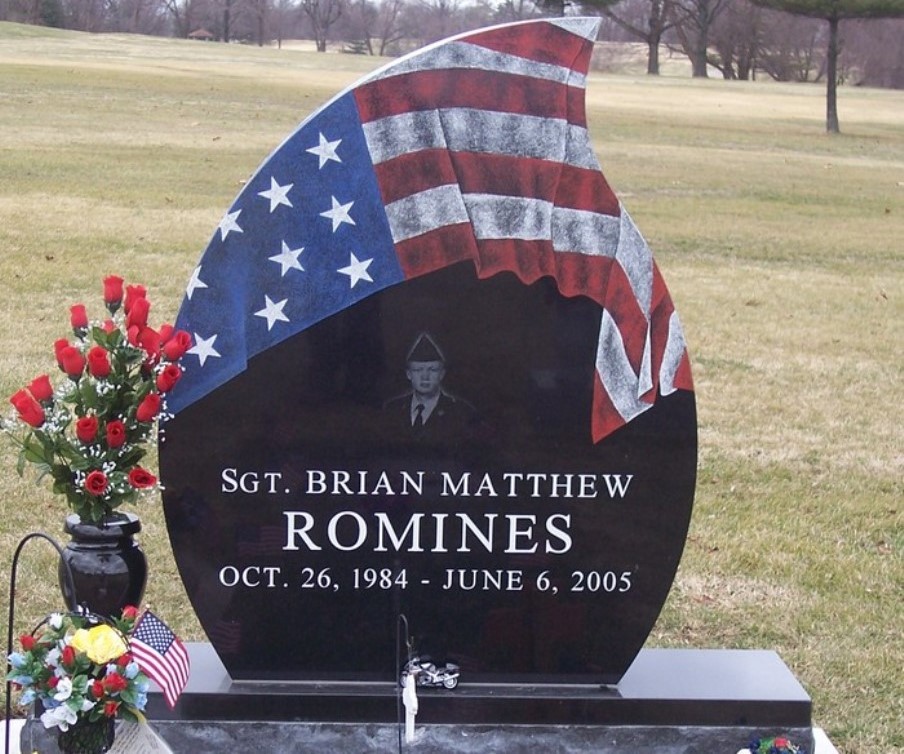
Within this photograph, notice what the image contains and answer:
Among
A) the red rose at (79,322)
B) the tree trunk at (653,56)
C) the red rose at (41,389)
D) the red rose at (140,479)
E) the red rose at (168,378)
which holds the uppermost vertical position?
the tree trunk at (653,56)

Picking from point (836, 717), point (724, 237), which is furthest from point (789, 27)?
point (836, 717)

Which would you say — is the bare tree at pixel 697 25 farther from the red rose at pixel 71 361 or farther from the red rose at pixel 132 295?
the red rose at pixel 71 361

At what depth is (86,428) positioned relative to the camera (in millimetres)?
3820

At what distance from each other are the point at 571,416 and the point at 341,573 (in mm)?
862

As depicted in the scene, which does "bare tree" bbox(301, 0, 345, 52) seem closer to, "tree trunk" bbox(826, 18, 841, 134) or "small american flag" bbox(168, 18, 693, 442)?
"tree trunk" bbox(826, 18, 841, 134)

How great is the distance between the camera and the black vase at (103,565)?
12.8ft

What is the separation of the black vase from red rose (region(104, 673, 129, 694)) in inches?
17.8

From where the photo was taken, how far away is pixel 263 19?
6625 centimetres

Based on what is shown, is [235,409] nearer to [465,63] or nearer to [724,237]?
[465,63]

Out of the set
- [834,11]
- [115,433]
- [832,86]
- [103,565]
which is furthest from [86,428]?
[834,11]

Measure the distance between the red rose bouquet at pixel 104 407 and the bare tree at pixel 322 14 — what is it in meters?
57.2

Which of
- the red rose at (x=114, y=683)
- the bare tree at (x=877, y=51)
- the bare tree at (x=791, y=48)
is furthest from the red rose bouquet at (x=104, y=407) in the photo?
the bare tree at (x=791, y=48)

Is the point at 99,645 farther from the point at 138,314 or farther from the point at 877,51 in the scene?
the point at 877,51

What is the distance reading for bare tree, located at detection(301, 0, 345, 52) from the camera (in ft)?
196
